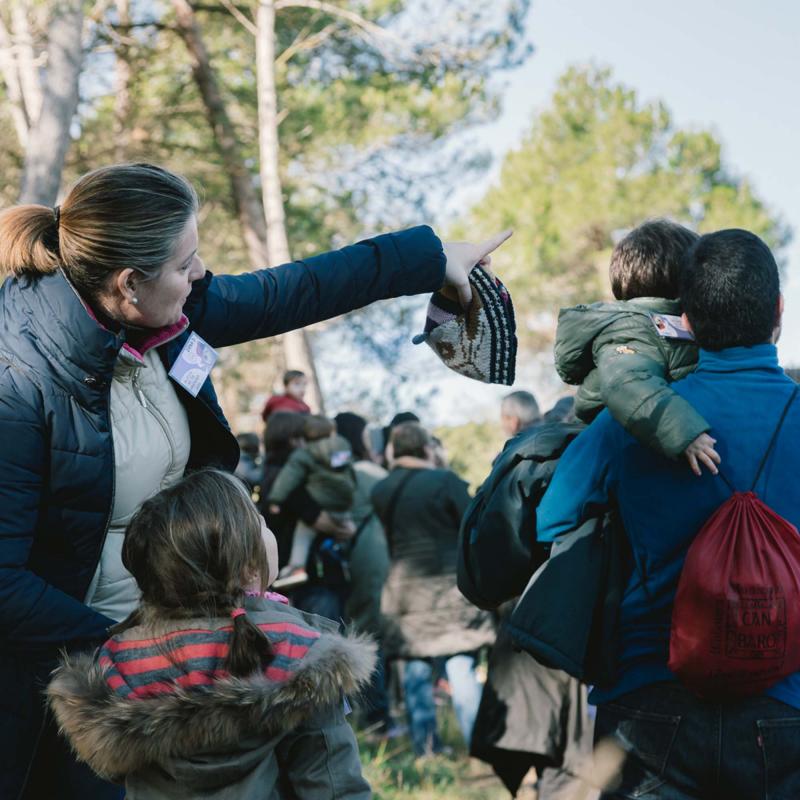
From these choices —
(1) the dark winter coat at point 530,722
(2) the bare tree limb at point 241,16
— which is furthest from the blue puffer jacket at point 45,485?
(2) the bare tree limb at point 241,16

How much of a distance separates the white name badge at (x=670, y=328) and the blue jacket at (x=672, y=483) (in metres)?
0.11

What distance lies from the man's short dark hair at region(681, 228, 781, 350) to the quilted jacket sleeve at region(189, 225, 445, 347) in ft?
1.96

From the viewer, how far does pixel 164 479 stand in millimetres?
2412

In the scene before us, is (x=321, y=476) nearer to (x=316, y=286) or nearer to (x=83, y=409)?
(x=316, y=286)

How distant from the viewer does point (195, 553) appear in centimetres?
219

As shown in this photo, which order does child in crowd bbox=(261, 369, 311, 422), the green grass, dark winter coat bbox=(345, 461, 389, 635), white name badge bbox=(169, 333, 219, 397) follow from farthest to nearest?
child in crowd bbox=(261, 369, 311, 422) → dark winter coat bbox=(345, 461, 389, 635) → the green grass → white name badge bbox=(169, 333, 219, 397)

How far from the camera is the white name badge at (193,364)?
94.6 inches

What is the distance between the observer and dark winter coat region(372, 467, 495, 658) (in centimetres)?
660

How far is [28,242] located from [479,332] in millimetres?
1028

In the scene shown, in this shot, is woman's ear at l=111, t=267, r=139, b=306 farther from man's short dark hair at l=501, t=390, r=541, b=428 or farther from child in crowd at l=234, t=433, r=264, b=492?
child in crowd at l=234, t=433, r=264, b=492

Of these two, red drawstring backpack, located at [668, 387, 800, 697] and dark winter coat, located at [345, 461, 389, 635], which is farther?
dark winter coat, located at [345, 461, 389, 635]

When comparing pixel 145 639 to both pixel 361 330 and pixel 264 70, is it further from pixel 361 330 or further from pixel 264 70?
pixel 361 330

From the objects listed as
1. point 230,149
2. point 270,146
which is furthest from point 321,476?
point 230,149

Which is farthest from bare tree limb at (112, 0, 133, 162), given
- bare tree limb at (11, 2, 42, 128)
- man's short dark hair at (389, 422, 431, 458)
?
man's short dark hair at (389, 422, 431, 458)
